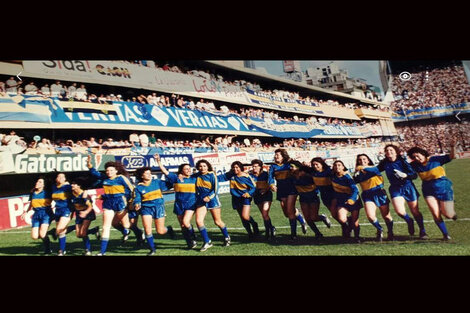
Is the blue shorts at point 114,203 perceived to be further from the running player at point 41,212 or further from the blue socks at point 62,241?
the running player at point 41,212

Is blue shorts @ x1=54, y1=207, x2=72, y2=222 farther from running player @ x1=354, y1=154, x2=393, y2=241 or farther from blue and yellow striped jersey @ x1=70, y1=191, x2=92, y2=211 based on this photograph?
running player @ x1=354, y1=154, x2=393, y2=241

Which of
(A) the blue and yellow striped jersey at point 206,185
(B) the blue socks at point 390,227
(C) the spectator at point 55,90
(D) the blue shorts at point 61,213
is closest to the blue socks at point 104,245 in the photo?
(D) the blue shorts at point 61,213

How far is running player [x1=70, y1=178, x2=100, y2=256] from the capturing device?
4.99 meters

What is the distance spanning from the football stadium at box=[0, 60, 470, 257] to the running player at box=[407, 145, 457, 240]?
0.05ft

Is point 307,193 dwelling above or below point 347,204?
above

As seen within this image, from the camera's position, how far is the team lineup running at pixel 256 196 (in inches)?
169

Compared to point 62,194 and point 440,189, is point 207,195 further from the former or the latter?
point 440,189

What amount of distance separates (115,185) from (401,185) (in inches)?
172

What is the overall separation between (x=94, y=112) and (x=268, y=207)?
6.39 metres

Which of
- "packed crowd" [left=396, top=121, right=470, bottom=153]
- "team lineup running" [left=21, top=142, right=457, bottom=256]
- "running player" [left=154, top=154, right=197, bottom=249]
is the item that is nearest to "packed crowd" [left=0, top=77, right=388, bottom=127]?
"packed crowd" [left=396, top=121, right=470, bottom=153]

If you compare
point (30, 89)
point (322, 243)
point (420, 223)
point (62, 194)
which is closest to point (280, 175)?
point (322, 243)

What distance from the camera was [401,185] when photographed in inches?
170

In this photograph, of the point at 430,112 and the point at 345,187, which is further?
the point at 430,112

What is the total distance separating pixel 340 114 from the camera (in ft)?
19.6
